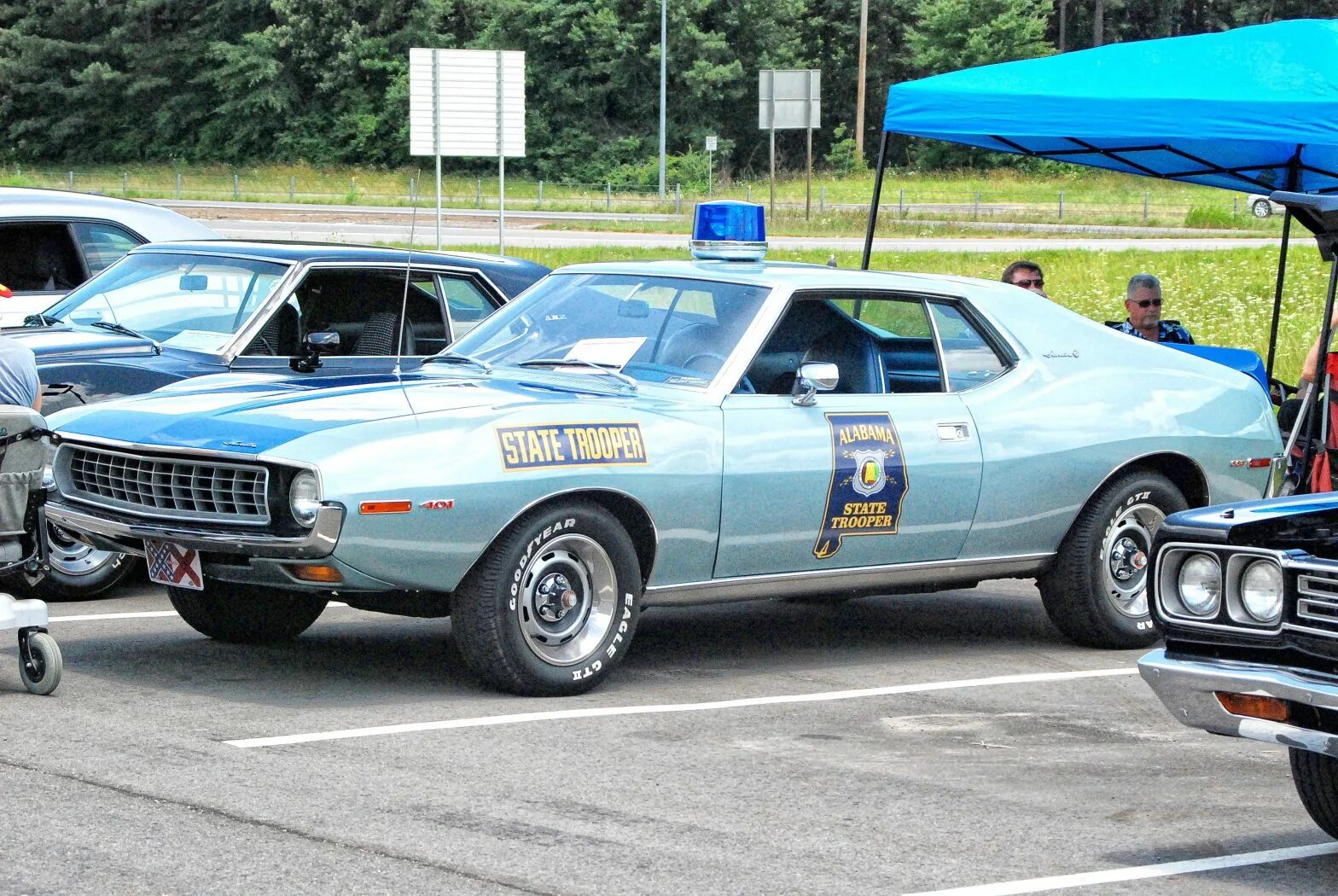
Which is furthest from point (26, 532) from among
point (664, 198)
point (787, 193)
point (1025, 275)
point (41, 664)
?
point (787, 193)

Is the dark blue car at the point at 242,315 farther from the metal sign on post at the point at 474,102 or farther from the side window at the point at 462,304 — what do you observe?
the metal sign on post at the point at 474,102

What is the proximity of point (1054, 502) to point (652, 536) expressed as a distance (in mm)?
1964

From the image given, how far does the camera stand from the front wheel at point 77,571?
27.8 feet

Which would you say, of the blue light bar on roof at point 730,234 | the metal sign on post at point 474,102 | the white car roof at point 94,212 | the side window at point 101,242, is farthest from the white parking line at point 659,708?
the metal sign on post at point 474,102

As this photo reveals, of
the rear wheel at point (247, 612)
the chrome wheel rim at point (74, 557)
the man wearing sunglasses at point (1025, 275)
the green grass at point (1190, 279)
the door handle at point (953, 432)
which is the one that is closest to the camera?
the rear wheel at point (247, 612)

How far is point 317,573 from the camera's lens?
6.11 metres

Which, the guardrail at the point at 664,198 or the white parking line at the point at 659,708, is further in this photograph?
the guardrail at the point at 664,198

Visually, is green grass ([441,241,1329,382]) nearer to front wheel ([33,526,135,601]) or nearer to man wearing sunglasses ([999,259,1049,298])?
man wearing sunglasses ([999,259,1049,298])

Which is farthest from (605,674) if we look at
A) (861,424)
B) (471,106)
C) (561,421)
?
(471,106)

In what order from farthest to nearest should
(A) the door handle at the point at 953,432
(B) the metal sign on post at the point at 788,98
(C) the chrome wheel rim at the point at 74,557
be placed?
(B) the metal sign on post at the point at 788,98
(C) the chrome wheel rim at the point at 74,557
(A) the door handle at the point at 953,432

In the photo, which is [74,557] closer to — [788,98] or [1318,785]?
[1318,785]

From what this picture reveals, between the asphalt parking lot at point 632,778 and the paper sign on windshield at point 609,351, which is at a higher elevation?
the paper sign on windshield at point 609,351

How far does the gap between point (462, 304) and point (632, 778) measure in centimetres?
486

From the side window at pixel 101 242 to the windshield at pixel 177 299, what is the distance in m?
1.10
